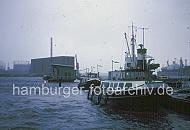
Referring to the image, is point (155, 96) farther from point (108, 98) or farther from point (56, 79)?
point (56, 79)

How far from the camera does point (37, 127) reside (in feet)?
93.9

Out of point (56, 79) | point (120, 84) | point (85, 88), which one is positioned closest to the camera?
point (120, 84)

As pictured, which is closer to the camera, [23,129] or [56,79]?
[23,129]

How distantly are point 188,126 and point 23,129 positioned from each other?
1529cm

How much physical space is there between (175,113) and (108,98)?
9058 millimetres

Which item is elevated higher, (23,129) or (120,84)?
(120,84)

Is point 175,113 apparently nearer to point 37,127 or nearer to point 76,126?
point 76,126

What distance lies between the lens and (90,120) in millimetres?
33781

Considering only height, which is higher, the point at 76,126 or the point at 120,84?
the point at 120,84

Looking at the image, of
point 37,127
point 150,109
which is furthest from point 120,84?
point 37,127

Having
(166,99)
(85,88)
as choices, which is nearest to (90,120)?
(166,99)

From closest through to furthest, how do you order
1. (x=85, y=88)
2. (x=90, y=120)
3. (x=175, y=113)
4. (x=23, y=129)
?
(x=23, y=129)
(x=90, y=120)
(x=175, y=113)
(x=85, y=88)

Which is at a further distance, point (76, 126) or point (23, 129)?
point (76, 126)

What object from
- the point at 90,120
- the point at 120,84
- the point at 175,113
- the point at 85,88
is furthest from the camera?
the point at 85,88
